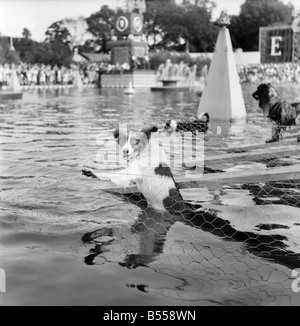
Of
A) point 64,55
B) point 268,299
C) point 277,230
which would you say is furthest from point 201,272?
point 64,55

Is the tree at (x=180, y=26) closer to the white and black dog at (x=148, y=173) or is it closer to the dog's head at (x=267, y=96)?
the dog's head at (x=267, y=96)

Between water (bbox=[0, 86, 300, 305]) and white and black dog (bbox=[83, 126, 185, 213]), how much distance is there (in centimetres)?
15

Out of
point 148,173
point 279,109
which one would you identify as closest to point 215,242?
point 148,173

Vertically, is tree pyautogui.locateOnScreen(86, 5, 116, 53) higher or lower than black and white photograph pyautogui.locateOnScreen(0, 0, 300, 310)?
higher

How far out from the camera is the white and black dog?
5.07 metres

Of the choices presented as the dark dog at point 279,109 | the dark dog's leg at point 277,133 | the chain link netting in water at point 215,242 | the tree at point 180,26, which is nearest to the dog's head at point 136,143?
the chain link netting in water at point 215,242

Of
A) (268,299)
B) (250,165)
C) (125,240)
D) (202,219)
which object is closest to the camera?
(268,299)

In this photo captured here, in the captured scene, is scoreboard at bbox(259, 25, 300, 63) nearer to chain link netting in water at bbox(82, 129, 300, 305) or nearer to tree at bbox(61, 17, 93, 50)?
tree at bbox(61, 17, 93, 50)

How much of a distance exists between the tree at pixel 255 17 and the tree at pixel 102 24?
55.4 ft

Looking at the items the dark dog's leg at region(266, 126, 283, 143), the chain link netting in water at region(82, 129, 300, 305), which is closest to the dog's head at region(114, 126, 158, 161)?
the chain link netting in water at region(82, 129, 300, 305)

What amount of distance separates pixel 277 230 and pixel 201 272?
1257 millimetres

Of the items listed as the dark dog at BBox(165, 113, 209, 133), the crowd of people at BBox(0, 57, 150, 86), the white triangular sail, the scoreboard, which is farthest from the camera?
the scoreboard

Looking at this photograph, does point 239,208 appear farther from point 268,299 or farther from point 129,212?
point 268,299

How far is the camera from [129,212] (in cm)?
552
